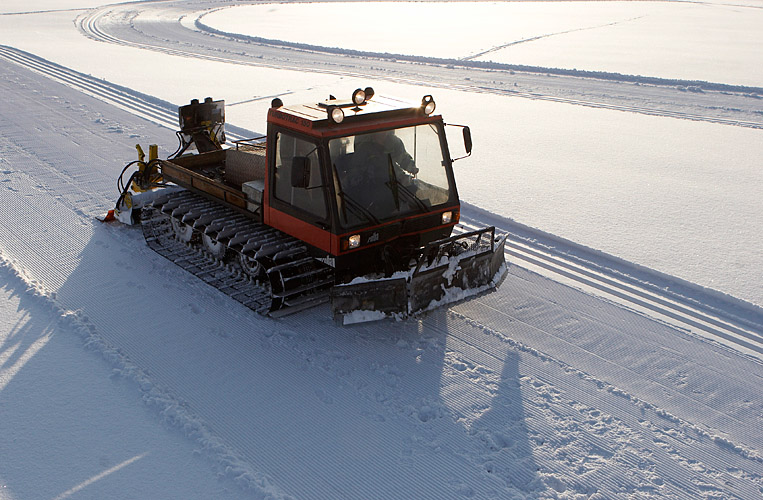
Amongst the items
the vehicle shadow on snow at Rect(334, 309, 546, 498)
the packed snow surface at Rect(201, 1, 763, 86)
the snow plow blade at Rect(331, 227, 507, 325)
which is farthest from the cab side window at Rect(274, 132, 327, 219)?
the packed snow surface at Rect(201, 1, 763, 86)

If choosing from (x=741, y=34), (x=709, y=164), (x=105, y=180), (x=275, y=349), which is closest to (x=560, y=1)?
(x=741, y=34)

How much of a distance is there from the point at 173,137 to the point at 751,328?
1043 centimetres

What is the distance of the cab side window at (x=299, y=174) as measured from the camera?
20.8 feet

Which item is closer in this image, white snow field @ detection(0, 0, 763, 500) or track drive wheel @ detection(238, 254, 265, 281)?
white snow field @ detection(0, 0, 763, 500)

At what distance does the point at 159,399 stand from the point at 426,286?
250cm

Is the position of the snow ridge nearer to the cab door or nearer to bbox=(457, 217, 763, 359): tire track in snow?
the cab door

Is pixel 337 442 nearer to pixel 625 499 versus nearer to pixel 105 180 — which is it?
pixel 625 499

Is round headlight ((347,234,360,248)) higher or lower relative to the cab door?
lower

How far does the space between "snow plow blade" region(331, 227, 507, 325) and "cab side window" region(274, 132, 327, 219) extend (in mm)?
836

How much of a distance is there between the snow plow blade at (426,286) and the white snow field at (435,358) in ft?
1.12

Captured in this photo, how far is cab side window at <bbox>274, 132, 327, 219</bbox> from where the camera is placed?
634 cm

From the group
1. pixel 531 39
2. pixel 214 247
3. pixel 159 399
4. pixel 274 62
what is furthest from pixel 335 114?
pixel 531 39

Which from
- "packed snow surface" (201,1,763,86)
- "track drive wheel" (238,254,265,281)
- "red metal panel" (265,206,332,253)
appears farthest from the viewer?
"packed snow surface" (201,1,763,86)

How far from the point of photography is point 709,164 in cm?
1236
